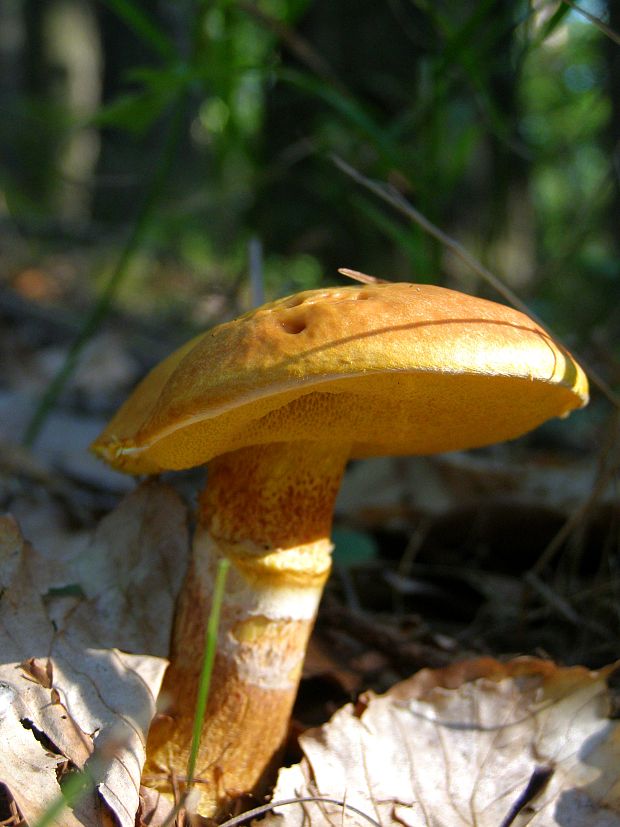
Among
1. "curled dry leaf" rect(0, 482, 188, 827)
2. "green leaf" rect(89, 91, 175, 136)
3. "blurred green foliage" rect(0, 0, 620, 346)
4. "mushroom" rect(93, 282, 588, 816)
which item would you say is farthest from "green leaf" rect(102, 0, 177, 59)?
"curled dry leaf" rect(0, 482, 188, 827)

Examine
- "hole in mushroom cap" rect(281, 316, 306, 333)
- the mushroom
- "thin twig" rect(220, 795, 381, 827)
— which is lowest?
"thin twig" rect(220, 795, 381, 827)

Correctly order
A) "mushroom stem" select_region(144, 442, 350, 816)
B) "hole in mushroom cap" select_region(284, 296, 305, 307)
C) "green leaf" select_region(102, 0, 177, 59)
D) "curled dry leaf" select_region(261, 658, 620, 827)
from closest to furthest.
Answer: "hole in mushroom cap" select_region(284, 296, 305, 307) → "curled dry leaf" select_region(261, 658, 620, 827) → "mushroom stem" select_region(144, 442, 350, 816) → "green leaf" select_region(102, 0, 177, 59)

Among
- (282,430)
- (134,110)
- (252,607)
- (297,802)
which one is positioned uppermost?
(134,110)

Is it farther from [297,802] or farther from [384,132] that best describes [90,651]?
[384,132]

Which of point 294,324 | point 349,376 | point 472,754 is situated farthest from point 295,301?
point 472,754

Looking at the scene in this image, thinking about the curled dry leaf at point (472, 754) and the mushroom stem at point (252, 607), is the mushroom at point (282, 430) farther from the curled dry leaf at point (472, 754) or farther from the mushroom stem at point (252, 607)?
the curled dry leaf at point (472, 754)

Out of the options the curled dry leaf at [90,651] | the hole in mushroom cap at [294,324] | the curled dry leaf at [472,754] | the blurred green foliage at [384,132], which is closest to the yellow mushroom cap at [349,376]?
the hole in mushroom cap at [294,324]

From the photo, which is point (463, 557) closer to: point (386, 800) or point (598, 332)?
point (598, 332)

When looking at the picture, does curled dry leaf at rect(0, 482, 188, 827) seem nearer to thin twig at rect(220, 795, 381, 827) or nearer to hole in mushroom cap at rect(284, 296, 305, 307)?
thin twig at rect(220, 795, 381, 827)
